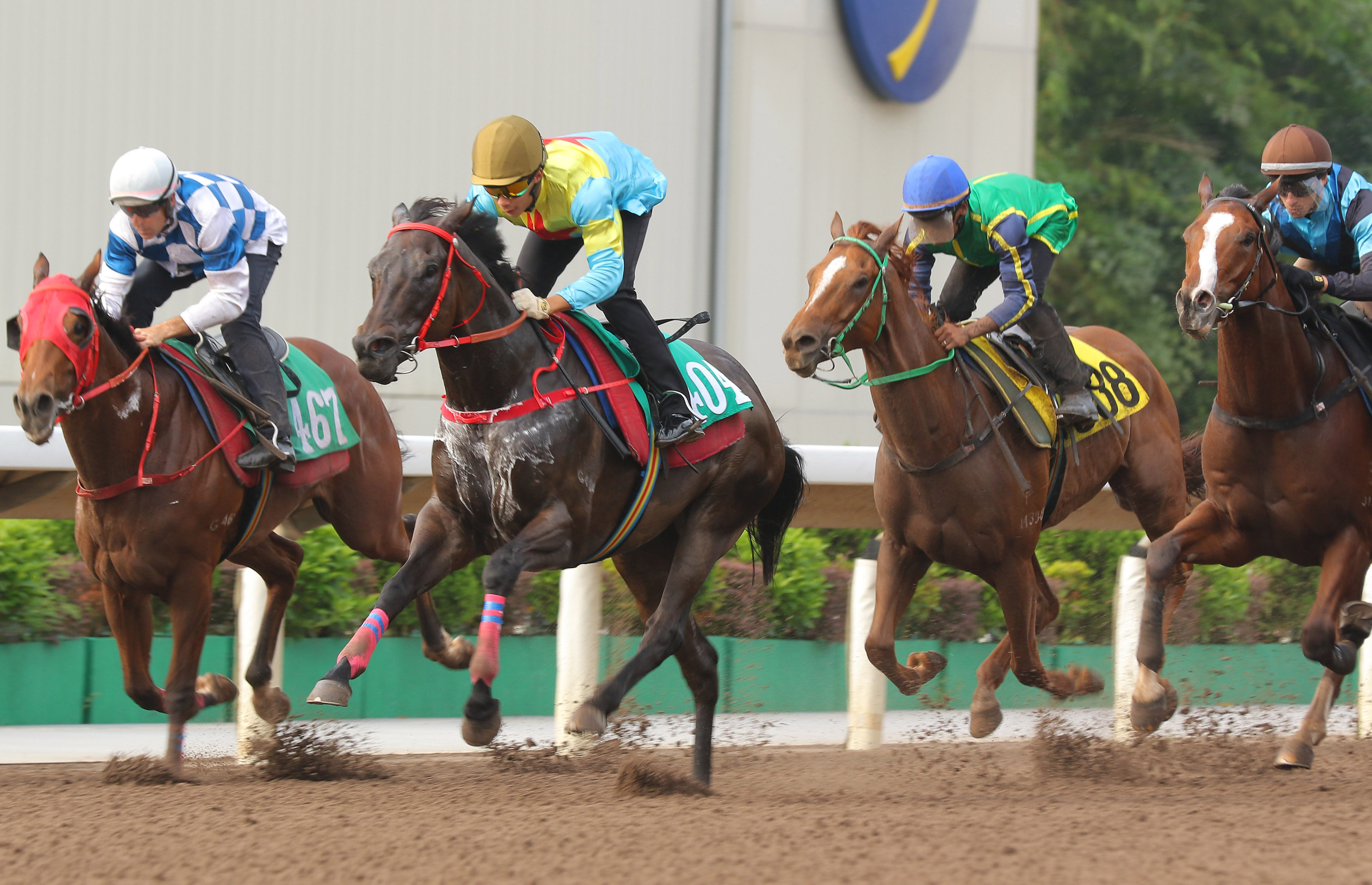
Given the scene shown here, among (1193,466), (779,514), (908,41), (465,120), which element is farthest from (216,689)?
(908,41)

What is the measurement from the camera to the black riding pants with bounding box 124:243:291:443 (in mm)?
5680

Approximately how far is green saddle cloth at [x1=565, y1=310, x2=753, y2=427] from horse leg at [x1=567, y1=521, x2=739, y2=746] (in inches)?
15.0

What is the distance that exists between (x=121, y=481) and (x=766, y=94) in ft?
20.9

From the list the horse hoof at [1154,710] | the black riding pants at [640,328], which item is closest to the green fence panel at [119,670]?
the black riding pants at [640,328]

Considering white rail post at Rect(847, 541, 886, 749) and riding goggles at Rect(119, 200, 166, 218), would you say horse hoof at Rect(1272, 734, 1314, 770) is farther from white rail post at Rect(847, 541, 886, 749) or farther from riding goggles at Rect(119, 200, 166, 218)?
riding goggles at Rect(119, 200, 166, 218)

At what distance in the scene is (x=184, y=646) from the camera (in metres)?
5.31

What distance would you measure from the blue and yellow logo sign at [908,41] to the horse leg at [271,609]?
603cm

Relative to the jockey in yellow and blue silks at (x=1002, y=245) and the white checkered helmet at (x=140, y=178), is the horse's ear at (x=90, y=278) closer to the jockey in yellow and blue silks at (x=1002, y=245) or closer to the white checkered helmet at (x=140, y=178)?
the white checkered helmet at (x=140, y=178)

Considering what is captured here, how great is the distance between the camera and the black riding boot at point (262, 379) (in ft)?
18.5

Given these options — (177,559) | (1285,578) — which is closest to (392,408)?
(177,559)

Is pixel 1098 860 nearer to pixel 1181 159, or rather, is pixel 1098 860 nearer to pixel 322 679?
pixel 322 679

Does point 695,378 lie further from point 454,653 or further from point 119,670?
point 119,670

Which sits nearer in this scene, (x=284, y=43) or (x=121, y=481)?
(x=121, y=481)

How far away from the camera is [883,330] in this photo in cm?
534
